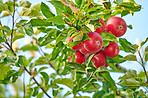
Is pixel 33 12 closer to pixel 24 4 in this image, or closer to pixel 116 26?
pixel 24 4

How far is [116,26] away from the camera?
2.18 m

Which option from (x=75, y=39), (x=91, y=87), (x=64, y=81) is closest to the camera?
(x=75, y=39)

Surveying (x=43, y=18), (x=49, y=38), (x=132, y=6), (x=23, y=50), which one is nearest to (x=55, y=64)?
(x=23, y=50)

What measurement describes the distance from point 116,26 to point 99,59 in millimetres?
429

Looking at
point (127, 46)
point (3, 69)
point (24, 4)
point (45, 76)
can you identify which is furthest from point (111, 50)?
point (3, 69)

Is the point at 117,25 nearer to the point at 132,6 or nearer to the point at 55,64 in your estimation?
the point at 132,6

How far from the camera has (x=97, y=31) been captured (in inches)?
85.0

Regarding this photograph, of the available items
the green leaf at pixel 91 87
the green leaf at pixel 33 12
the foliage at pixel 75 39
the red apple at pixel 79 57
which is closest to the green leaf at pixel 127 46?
the foliage at pixel 75 39

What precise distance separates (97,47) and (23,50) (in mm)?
1683

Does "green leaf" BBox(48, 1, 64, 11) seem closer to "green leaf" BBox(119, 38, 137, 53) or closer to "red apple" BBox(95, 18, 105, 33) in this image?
"red apple" BBox(95, 18, 105, 33)

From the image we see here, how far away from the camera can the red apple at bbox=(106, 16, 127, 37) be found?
7.16 ft

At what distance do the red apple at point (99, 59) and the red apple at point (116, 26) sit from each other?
30cm

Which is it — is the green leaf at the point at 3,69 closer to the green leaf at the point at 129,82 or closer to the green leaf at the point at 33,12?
the green leaf at the point at 33,12

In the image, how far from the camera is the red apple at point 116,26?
2.18 metres
